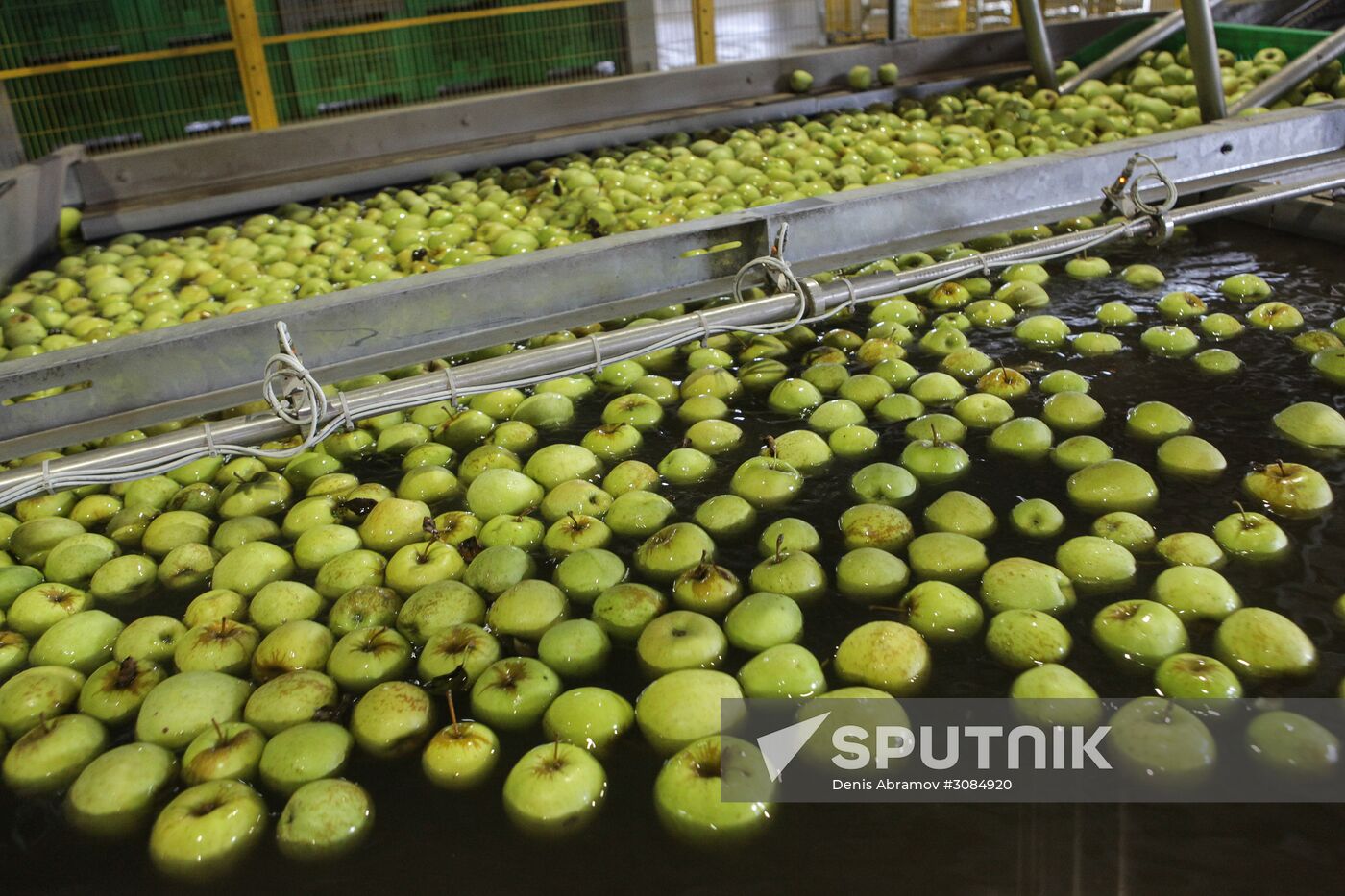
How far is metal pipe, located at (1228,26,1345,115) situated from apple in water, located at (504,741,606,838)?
19.3 ft

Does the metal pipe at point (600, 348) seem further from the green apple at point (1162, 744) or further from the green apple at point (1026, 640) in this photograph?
the green apple at point (1162, 744)

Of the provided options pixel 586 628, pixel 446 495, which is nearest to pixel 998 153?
pixel 446 495

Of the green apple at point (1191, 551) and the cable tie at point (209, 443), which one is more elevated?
the cable tie at point (209, 443)

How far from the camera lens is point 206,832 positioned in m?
1.96

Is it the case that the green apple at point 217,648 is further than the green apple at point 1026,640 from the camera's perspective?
Yes

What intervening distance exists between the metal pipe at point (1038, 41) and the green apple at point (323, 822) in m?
7.57

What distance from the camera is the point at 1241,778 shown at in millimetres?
1951

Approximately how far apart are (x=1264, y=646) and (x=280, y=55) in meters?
10.4

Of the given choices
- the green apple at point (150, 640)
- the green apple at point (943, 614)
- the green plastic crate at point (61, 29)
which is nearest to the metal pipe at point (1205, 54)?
the green apple at point (943, 614)

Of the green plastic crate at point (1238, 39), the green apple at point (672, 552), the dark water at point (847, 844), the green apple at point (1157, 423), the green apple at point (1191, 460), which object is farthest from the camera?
the green plastic crate at point (1238, 39)

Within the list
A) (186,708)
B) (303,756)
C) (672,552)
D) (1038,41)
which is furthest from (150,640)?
(1038,41)

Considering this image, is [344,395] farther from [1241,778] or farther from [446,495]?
[1241,778]

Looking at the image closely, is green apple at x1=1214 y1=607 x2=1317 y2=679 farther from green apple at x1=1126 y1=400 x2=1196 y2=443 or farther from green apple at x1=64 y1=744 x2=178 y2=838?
green apple at x1=64 y1=744 x2=178 y2=838

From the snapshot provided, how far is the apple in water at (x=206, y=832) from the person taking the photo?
6.39ft
